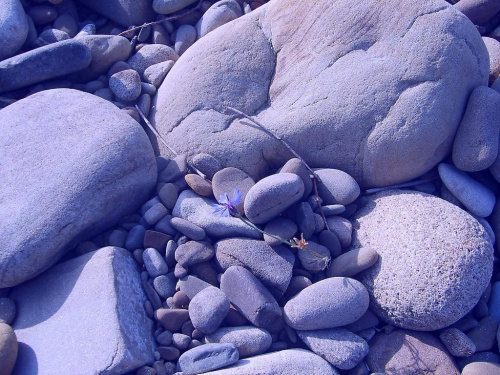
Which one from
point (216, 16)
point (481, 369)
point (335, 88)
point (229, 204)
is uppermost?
point (216, 16)

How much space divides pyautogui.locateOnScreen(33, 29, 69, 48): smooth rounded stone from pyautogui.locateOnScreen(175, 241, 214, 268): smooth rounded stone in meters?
1.95

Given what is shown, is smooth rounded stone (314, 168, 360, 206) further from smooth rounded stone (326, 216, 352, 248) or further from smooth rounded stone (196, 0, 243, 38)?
smooth rounded stone (196, 0, 243, 38)

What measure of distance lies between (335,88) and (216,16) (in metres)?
1.29

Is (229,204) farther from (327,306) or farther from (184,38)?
(184,38)

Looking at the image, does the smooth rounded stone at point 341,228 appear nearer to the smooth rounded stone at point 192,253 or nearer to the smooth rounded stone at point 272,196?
the smooth rounded stone at point 272,196

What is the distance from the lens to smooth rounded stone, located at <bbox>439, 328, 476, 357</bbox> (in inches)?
109

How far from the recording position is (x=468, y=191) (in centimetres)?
317

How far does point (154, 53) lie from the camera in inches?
152

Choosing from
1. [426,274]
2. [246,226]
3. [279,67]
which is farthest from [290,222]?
[279,67]

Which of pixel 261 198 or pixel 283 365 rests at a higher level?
pixel 261 198

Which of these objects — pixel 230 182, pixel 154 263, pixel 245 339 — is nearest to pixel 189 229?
A: pixel 154 263

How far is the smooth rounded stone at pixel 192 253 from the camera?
2.91 meters

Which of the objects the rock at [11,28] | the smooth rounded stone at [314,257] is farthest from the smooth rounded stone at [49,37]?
the smooth rounded stone at [314,257]

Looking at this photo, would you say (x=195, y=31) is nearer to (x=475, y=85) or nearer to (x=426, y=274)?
(x=475, y=85)
